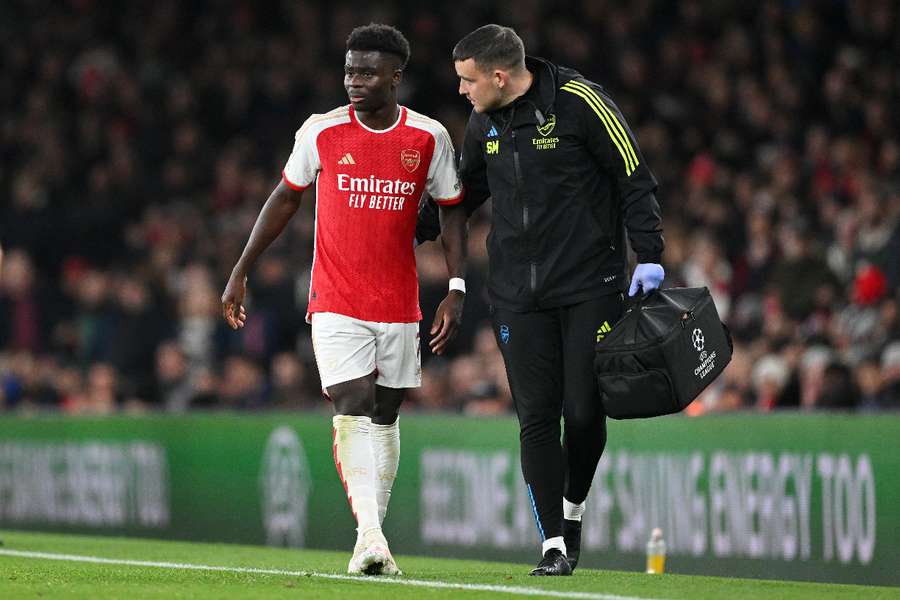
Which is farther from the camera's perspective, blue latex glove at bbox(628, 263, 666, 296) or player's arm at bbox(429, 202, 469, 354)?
player's arm at bbox(429, 202, 469, 354)

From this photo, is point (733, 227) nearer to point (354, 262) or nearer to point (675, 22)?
point (675, 22)

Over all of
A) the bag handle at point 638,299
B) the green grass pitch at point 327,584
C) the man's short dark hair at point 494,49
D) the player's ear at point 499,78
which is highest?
the man's short dark hair at point 494,49

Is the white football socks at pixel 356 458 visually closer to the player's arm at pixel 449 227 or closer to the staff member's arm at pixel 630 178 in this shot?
the player's arm at pixel 449 227

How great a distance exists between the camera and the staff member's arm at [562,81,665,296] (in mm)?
7062

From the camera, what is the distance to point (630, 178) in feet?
23.5

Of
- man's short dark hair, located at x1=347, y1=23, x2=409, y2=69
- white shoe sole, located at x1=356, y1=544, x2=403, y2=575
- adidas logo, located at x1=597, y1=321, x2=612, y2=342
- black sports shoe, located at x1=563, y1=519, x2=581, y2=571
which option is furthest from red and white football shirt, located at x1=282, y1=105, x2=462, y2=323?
black sports shoe, located at x1=563, y1=519, x2=581, y2=571

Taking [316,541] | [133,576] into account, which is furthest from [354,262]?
[316,541]

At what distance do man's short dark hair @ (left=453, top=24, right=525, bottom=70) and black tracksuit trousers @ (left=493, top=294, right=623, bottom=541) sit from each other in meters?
1.04

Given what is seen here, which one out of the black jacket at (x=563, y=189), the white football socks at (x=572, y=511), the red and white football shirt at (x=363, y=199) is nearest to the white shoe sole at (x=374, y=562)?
the white football socks at (x=572, y=511)

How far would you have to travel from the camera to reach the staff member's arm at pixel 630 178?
706 centimetres

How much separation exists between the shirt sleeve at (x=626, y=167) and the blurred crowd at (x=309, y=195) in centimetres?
380

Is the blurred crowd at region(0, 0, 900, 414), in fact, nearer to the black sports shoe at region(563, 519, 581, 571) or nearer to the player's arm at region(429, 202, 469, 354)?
the black sports shoe at region(563, 519, 581, 571)

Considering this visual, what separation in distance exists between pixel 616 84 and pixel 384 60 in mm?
10395

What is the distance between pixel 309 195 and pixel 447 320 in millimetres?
11218
